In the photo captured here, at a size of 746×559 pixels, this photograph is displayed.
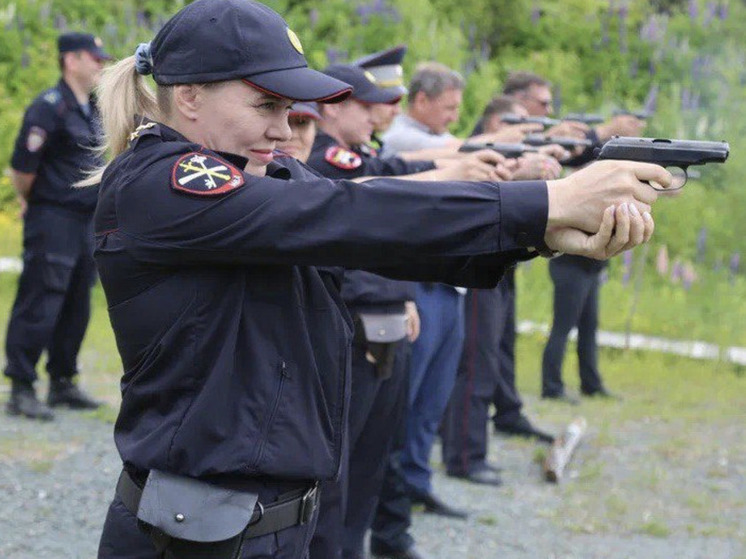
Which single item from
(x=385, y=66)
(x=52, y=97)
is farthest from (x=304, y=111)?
(x=52, y=97)

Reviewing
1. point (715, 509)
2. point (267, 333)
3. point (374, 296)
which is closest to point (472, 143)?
point (374, 296)

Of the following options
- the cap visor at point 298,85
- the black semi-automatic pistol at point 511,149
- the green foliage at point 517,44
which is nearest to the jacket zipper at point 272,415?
the cap visor at point 298,85

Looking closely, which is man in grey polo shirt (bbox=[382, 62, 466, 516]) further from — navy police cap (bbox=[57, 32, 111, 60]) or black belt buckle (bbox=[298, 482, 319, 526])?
black belt buckle (bbox=[298, 482, 319, 526])

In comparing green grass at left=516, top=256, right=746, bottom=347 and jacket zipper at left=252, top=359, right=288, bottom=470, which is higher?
jacket zipper at left=252, top=359, right=288, bottom=470

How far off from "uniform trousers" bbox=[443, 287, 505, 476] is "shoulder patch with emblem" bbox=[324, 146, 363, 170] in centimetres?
210

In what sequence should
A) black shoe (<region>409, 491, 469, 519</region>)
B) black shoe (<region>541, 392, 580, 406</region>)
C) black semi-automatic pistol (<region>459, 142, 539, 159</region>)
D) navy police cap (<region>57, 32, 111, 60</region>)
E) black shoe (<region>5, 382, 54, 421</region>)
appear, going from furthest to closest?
1. black shoe (<region>541, 392, 580, 406</region>)
2. navy police cap (<region>57, 32, 111, 60</region>)
3. black shoe (<region>5, 382, 54, 421</region>)
4. black shoe (<region>409, 491, 469, 519</region>)
5. black semi-automatic pistol (<region>459, 142, 539, 159</region>)

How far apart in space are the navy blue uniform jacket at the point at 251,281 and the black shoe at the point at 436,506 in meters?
3.69

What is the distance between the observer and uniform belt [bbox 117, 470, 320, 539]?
2.57m

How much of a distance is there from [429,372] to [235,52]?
3984 mm

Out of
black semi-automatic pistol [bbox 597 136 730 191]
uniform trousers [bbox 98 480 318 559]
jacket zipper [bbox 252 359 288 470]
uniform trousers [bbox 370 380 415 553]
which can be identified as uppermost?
black semi-automatic pistol [bbox 597 136 730 191]

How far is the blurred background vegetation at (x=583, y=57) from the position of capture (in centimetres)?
1163

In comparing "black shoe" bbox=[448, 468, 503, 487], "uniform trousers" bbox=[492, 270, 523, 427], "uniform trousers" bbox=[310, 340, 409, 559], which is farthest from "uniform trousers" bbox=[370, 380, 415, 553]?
"uniform trousers" bbox=[492, 270, 523, 427]

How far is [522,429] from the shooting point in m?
7.94

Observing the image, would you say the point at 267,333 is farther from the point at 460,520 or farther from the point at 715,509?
the point at 715,509
